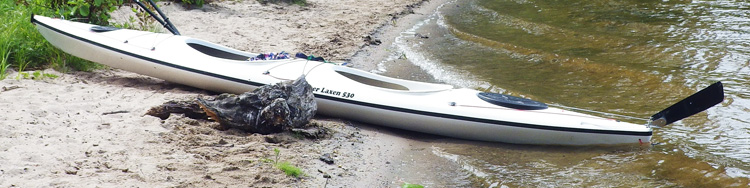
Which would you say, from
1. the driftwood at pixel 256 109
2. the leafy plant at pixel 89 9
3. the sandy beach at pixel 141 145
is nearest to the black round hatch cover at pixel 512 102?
the sandy beach at pixel 141 145

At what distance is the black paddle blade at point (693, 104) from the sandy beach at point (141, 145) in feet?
6.08

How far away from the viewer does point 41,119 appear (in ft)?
14.4

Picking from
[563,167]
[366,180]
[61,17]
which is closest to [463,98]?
[563,167]

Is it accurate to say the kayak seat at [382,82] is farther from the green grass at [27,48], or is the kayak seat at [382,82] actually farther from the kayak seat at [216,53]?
the green grass at [27,48]

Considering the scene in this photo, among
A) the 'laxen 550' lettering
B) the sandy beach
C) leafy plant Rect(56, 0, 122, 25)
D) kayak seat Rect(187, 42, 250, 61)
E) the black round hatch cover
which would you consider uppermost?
leafy plant Rect(56, 0, 122, 25)

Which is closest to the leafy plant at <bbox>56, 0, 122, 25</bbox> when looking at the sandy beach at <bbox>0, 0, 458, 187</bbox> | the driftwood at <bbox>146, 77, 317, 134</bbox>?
the sandy beach at <bbox>0, 0, 458, 187</bbox>

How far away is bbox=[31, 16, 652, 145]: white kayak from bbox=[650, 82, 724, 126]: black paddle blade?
13 cm

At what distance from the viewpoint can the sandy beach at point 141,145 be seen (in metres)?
3.65

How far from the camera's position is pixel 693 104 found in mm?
4707

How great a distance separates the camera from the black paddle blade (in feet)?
15.1

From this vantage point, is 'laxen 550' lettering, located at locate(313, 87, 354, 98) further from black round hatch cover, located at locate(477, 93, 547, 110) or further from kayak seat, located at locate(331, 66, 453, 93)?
black round hatch cover, located at locate(477, 93, 547, 110)

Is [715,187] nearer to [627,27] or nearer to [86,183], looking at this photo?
[86,183]

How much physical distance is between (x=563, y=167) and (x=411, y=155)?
1045 millimetres

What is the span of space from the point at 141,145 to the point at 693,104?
3.72 metres
